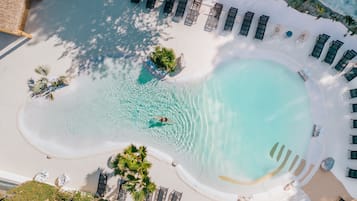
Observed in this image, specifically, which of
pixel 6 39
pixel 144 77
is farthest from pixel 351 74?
pixel 6 39


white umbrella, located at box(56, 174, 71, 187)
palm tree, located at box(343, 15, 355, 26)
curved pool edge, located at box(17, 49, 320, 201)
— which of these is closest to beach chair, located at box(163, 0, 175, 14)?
curved pool edge, located at box(17, 49, 320, 201)

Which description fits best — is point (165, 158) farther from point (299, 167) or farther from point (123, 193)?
point (299, 167)

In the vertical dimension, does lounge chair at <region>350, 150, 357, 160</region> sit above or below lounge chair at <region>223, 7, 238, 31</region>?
below

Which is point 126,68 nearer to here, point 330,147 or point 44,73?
point 44,73

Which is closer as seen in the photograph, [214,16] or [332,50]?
[214,16]

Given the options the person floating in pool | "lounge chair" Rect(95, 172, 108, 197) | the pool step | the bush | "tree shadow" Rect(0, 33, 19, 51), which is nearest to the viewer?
the bush

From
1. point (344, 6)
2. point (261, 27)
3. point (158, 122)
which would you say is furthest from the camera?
point (158, 122)

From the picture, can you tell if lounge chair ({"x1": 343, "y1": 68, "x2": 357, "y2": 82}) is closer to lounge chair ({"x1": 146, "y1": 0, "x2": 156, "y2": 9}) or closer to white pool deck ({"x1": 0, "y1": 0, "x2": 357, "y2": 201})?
white pool deck ({"x1": 0, "y1": 0, "x2": 357, "y2": 201})
